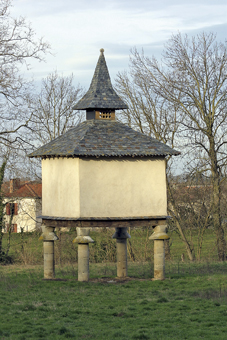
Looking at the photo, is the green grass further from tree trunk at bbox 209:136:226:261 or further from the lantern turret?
Result: tree trunk at bbox 209:136:226:261

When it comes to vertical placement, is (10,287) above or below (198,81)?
below

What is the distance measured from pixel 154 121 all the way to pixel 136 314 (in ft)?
67.1

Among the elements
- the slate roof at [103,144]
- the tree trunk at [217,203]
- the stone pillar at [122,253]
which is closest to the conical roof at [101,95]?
the slate roof at [103,144]

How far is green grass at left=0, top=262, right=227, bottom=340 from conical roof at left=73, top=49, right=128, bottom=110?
674 centimetres

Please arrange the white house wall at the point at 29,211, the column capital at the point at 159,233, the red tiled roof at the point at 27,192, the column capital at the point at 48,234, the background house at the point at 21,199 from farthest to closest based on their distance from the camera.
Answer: the red tiled roof at the point at 27,192 < the white house wall at the point at 29,211 < the background house at the point at 21,199 < the column capital at the point at 48,234 < the column capital at the point at 159,233

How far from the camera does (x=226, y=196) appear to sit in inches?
1195

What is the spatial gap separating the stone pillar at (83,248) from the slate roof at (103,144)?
275 centimetres

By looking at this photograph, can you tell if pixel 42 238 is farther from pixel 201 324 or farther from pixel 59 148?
pixel 201 324

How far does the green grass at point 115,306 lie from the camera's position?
35.6 feet

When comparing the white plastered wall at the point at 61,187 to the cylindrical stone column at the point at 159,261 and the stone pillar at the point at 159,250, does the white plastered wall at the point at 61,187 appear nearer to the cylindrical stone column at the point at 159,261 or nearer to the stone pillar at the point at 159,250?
the stone pillar at the point at 159,250

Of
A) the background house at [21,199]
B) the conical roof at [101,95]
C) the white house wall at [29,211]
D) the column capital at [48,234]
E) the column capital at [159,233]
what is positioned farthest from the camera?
the white house wall at [29,211]

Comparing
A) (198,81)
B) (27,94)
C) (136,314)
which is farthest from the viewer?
(198,81)

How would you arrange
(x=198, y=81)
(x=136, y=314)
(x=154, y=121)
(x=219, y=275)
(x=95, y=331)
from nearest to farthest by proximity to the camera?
(x=95, y=331), (x=136, y=314), (x=219, y=275), (x=198, y=81), (x=154, y=121)

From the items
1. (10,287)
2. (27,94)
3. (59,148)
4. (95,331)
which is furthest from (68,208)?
(27,94)
